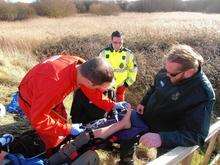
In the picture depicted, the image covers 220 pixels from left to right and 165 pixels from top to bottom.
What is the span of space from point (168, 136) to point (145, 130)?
56 cm

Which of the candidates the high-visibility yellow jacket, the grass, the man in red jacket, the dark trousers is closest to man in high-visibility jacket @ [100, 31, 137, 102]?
the high-visibility yellow jacket

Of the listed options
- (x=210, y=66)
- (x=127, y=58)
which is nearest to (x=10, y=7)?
(x=210, y=66)

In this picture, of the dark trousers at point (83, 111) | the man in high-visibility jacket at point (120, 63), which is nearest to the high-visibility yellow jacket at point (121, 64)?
the man in high-visibility jacket at point (120, 63)


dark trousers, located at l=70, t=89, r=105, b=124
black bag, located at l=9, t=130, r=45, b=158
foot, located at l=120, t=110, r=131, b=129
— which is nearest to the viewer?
black bag, located at l=9, t=130, r=45, b=158

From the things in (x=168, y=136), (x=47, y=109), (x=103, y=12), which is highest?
(x=47, y=109)

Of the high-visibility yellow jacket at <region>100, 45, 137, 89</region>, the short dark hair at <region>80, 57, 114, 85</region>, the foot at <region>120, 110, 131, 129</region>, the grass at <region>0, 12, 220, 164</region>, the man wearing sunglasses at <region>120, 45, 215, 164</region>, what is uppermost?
the short dark hair at <region>80, 57, 114, 85</region>

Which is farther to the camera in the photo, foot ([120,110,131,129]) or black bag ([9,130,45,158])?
foot ([120,110,131,129])

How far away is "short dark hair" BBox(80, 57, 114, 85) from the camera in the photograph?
3.79 metres

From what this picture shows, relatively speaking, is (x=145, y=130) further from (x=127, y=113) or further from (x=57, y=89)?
(x=57, y=89)

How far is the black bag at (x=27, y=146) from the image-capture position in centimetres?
406

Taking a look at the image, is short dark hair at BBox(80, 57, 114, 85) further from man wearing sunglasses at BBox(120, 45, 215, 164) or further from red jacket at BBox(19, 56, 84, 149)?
man wearing sunglasses at BBox(120, 45, 215, 164)

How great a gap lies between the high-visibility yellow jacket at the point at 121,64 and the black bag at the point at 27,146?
400 centimetres

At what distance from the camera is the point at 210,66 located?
1374cm

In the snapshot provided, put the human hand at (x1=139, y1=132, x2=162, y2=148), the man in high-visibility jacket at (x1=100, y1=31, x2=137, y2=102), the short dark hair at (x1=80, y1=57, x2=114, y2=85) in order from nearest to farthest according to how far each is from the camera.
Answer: the short dark hair at (x1=80, y1=57, x2=114, y2=85), the human hand at (x1=139, y1=132, x2=162, y2=148), the man in high-visibility jacket at (x1=100, y1=31, x2=137, y2=102)
